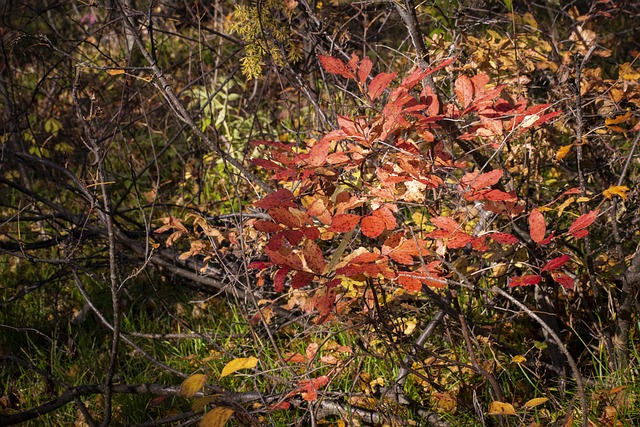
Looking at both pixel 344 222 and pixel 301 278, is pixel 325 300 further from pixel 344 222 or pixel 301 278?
pixel 344 222

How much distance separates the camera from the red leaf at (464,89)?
1.90m

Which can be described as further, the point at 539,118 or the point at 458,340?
the point at 458,340

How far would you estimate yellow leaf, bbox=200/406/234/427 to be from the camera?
1689 millimetres

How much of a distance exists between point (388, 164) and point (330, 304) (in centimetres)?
48

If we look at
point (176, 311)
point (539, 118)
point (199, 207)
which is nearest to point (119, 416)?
point (176, 311)

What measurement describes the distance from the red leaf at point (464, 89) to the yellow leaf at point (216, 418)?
103cm

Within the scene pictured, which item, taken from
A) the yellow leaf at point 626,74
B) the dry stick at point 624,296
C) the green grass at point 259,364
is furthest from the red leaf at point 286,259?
the yellow leaf at point 626,74

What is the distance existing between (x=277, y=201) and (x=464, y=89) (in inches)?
24.1

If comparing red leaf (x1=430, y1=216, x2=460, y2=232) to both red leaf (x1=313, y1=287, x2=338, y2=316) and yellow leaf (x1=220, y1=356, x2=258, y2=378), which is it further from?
yellow leaf (x1=220, y1=356, x2=258, y2=378)

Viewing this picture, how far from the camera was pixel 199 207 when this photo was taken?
3.23 m

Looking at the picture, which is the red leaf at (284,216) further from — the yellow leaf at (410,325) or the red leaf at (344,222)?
the yellow leaf at (410,325)

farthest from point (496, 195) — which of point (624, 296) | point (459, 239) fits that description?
point (624, 296)

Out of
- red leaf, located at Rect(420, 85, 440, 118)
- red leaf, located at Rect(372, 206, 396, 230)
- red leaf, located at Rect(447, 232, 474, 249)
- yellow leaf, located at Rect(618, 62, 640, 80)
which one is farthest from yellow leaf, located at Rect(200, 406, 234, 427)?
yellow leaf, located at Rect(618, 62, 640, 80)

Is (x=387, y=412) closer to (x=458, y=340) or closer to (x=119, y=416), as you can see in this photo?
(x=458, y=340)
